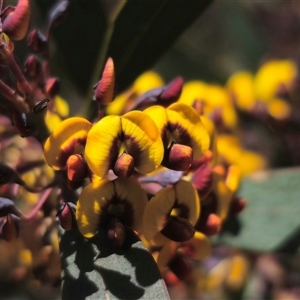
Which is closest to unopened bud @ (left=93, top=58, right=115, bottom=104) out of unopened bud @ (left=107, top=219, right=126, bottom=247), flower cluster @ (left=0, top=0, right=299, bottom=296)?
flower cluster @ (left=0, top=0, right=299, bottom=296)

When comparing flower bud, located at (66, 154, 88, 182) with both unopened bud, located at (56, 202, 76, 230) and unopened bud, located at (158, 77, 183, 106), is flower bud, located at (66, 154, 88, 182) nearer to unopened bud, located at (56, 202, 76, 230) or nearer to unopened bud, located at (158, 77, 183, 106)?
unopened bud, located at (56, 202, 76, 230)

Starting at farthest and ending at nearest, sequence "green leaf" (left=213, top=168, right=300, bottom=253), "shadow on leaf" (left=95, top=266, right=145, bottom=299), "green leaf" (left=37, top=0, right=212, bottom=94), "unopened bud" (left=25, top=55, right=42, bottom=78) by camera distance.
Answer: "green leaf" (left=213, top=168, right=300, bottom=253) → "green leaf" (left=37, top=0, right=212, bottom=94) → "unopened bud" (left=25, top=55, right=42, bottom=78) → "shadow on leaf" (left=95, top=266, right=145, bottom=299)

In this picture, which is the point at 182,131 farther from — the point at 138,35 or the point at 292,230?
the point at 292,230

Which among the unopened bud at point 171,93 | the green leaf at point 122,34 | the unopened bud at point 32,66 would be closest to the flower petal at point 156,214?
the unopened bud at point 171,93

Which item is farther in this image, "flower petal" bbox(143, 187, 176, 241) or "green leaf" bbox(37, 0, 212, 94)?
"green leaf" bbox(37, 0, 212, 94)

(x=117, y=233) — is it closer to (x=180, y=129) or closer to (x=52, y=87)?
(x=180, y=129)

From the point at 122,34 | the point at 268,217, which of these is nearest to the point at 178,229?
the point at 122,34

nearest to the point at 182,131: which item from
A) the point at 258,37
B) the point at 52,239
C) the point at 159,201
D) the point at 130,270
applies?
the point at 159,201
